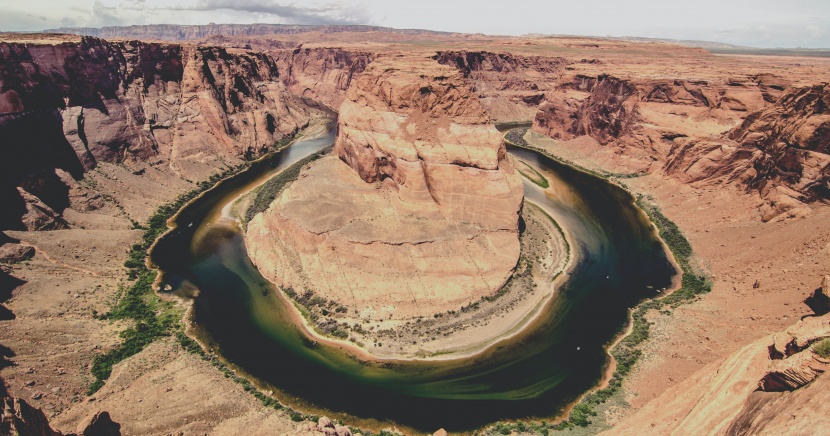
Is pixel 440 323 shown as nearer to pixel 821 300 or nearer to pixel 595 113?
pixel 821 300

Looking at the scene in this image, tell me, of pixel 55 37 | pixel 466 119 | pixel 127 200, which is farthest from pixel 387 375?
pixel 55 37

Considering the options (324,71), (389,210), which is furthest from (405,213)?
(324,71)

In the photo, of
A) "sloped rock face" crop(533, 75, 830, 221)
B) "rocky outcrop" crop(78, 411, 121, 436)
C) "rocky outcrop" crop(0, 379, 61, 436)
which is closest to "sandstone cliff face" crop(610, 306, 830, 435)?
"rocky outcrop" crop(0, 379, 61, 436)

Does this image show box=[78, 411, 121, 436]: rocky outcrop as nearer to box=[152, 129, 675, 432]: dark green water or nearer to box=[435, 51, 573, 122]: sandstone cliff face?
box=[152, 129, 675, 432]: dark green water

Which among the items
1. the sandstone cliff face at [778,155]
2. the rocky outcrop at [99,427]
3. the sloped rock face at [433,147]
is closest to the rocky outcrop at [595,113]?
the sandstone cliff face at [778,155]

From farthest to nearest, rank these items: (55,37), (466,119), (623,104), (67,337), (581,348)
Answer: (623,104)
(55,37)
(466,119)
(581,348)
(67,337)

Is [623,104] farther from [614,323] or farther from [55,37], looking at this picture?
[55,37]
